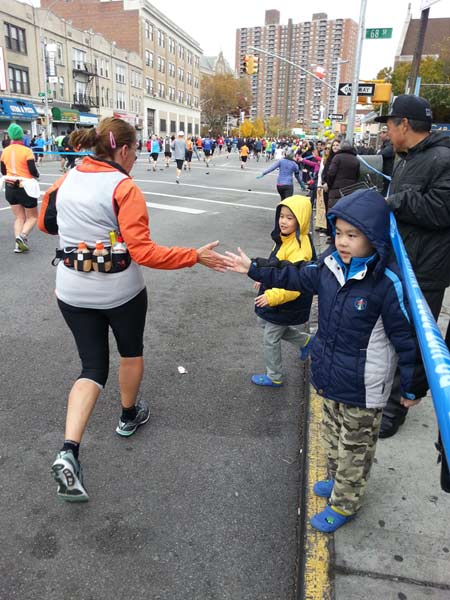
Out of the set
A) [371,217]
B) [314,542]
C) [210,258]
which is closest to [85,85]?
[210,258]

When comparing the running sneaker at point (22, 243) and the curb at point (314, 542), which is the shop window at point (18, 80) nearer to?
the running sneaker at point (22, 243)

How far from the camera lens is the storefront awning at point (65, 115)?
47.0 meters

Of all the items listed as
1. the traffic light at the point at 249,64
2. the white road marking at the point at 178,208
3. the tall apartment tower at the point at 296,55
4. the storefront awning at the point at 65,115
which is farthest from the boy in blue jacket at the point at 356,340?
the tall apartment tower at the point at 296,55

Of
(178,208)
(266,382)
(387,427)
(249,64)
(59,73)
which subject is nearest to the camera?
(387,427)

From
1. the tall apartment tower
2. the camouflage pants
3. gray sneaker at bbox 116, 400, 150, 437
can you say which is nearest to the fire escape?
gray sneaker at bbox 116, 400, 150, 437

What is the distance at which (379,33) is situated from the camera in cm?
1391

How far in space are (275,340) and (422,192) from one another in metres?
1.53

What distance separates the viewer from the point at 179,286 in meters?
6.69

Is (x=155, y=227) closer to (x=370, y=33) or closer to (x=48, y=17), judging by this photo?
(x=370, y=33)

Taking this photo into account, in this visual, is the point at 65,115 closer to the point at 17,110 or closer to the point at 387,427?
the point at 17,110

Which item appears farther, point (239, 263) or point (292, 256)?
point (292, 256)

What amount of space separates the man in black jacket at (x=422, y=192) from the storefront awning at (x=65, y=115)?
4989cm

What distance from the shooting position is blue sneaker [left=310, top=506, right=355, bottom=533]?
8.04 feet

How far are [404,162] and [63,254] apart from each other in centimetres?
215
